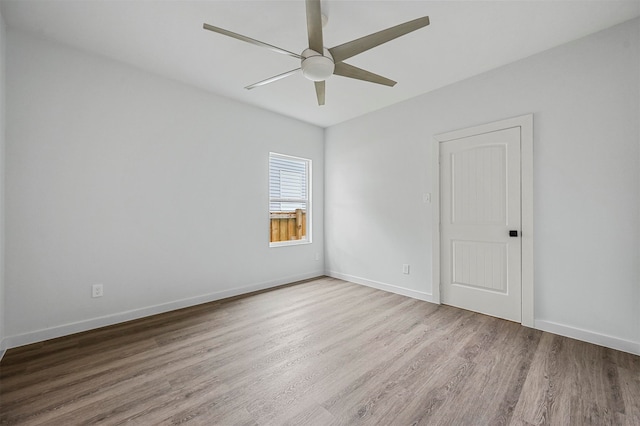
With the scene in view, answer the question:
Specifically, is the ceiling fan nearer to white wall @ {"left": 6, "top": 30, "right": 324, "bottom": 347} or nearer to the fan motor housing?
the fan motor housing

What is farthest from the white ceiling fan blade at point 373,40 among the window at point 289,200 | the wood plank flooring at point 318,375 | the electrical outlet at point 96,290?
the electrical outlet at point 96,290

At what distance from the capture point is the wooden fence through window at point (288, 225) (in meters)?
4.40

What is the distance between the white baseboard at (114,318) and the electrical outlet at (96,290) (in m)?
0.24

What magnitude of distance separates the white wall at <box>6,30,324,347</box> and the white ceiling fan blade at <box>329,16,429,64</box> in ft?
7.28

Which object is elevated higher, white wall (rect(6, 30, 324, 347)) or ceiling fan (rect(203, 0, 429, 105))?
ceiling fan (rect(203, 0, 429, 105))

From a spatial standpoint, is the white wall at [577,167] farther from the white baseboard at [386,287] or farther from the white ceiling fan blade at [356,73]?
the white ceiling fan blade at [356,73]

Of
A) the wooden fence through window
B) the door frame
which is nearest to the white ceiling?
the door frame

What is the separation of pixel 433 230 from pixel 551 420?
84.8 inches

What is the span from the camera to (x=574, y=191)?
2498 mm

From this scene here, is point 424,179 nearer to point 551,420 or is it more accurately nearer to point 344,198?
point 344,198

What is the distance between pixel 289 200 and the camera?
454 centimetres

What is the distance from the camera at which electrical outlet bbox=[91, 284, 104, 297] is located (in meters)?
2.70

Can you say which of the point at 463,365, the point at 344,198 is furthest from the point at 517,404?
the point at 344,198

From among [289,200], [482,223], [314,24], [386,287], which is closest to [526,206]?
[482,223]
